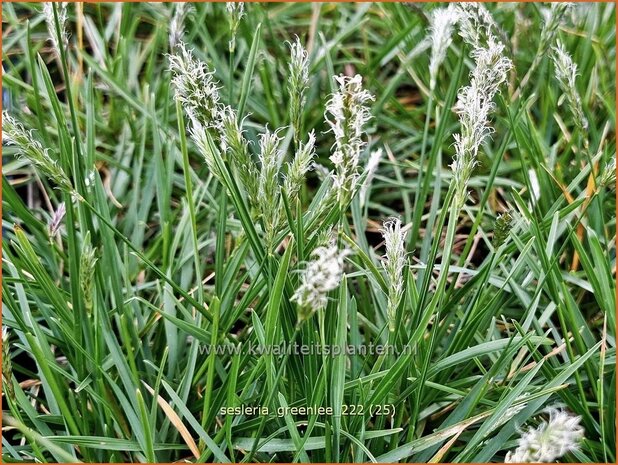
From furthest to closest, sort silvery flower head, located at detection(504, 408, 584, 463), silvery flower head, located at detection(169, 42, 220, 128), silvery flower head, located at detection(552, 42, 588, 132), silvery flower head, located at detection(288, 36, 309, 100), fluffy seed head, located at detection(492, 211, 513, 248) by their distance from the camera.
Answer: silvery flower head, located at detection(552, 42, 588, 132) → fluffy seed head, located at detection(492, 211, 513, 248) → silvery flower head, located at detection(288, 36, 309, 100) → silvery flower head, located at detection(169, 42, 220, 128) → silvery flower head, located at detection(504, 408, 584, 463)

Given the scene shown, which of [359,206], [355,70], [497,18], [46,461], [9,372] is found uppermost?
[497,18]

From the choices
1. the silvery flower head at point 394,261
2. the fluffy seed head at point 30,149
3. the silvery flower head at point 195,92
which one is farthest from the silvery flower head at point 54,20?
the silvery flower head at point 394,261

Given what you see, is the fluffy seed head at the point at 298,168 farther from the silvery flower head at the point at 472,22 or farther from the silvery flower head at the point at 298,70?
the silvery flower head at the point at 472,22

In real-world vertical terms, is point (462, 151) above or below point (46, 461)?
above

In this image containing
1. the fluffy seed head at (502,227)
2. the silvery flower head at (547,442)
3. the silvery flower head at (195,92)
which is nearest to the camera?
the silvery flower head at (547,442)

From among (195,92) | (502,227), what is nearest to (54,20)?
(195,92)

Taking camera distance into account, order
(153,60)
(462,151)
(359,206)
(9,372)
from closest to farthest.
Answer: (462,151), (9,372), (359,206), (153,60)

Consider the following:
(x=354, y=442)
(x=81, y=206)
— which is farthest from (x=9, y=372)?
(x=354, y=442)

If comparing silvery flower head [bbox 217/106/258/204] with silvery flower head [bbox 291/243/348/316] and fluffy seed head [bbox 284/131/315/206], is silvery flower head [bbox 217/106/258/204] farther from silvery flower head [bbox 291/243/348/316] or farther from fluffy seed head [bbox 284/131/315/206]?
silvery flower head [bbox 291/243/348/316]

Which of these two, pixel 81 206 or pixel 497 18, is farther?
pixel 497 18

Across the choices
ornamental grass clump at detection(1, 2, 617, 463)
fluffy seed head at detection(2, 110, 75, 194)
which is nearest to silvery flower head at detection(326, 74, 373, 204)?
ornamental grass clump at detection(1, 2, 617, 463)

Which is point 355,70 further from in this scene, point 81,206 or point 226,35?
point 81,206
